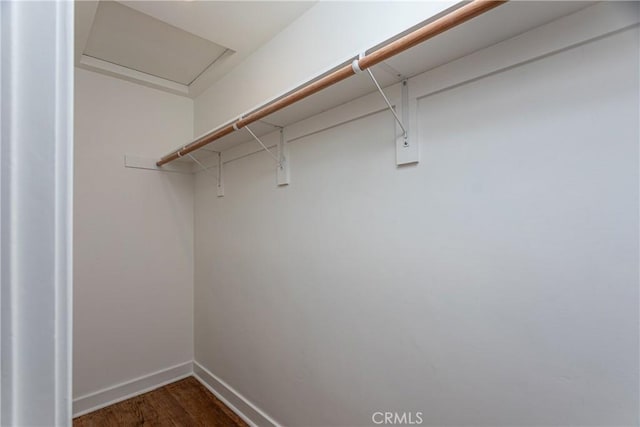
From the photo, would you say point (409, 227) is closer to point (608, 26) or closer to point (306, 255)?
point (306, 255)

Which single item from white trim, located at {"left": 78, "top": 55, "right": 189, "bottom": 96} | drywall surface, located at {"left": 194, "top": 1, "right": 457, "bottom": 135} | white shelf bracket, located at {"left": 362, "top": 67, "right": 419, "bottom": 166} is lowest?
white shelf bracket, located at {"left": 362, "top": 67, "right": 419, "bottom": 166}

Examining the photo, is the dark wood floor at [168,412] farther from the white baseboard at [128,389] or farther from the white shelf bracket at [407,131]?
the white shelf bracket at [407,131]

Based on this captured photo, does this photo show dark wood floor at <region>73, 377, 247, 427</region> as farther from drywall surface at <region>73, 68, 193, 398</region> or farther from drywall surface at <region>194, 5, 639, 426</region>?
drywall surface at <region>194, 5, 639, 426</region>

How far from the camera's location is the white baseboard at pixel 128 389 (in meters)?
2.27

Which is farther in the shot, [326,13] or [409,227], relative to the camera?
[326,13]

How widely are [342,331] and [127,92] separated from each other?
247 centimetres

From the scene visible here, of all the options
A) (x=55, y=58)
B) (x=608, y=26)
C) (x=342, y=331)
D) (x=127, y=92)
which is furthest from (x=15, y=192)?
(x=127, y=92)

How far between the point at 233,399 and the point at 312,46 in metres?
2.42

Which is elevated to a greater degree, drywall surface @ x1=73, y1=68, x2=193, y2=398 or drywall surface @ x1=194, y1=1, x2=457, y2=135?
drywall surface @ x1=194, y1=1, x2=457, y2=135

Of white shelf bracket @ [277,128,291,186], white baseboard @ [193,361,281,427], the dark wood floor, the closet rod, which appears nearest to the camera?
the closet rod

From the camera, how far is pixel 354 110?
1.53 m

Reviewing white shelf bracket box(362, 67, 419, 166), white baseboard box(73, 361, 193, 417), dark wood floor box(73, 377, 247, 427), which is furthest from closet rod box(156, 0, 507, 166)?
white baseboard box(73, 361, 193, 417)

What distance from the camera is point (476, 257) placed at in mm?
1143

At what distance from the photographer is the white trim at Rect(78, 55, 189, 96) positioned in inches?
89.3
